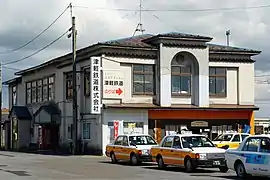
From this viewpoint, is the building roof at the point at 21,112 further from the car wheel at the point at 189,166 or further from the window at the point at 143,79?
the car wheel at the point at 189,166

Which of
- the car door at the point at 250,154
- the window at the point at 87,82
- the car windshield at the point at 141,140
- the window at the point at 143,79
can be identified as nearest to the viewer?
the car door at the point at 250,154

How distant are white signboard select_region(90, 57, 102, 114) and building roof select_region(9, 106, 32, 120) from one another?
56.2ft

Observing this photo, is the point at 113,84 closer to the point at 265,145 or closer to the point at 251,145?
the point at 251,145

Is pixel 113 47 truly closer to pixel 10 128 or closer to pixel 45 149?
pixel 45 149

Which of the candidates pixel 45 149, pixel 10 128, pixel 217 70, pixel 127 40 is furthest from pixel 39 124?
pixel 217 70

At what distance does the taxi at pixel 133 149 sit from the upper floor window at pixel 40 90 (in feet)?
69.2

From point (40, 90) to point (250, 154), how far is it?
38.1m

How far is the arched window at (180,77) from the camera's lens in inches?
1770

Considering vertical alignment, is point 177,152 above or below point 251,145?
below

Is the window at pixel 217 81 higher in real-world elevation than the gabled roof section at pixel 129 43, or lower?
lower

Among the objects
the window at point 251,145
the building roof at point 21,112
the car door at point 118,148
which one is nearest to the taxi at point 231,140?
the car door at point 118,148

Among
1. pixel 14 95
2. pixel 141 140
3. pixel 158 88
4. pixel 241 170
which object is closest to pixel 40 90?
pixel 14 95

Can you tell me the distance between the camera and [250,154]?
2050 centimetres

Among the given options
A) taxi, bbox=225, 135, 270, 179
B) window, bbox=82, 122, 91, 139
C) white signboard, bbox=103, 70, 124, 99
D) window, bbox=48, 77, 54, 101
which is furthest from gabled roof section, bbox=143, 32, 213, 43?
taxi, bbox=225, 135, 270, 179
